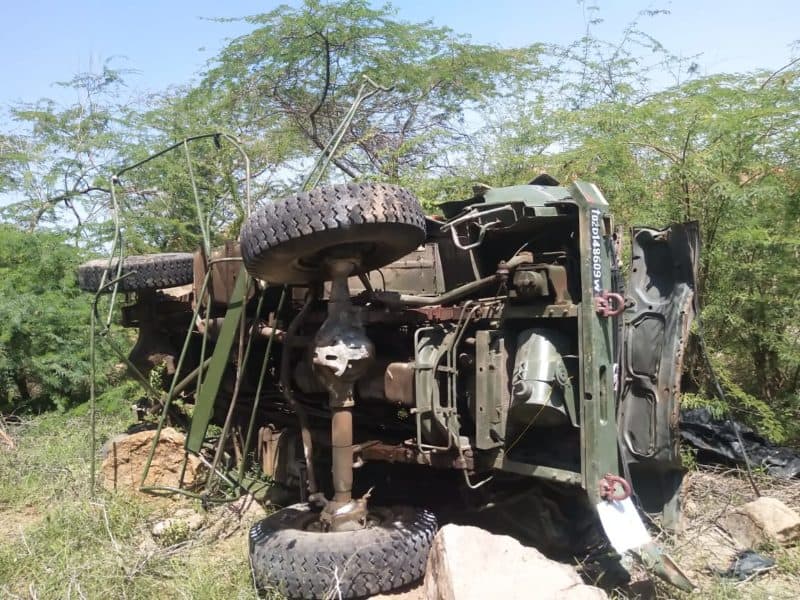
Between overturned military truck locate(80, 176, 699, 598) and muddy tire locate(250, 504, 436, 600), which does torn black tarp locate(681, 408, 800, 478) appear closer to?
overturned military truck locate(80, 176, 699, 598)

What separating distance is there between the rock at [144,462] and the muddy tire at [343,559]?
169 cm

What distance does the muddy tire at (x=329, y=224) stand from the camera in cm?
318

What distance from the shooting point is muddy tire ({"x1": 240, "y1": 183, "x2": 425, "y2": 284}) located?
10.4ft

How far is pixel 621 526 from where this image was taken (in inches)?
129

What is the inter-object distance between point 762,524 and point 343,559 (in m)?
2.41

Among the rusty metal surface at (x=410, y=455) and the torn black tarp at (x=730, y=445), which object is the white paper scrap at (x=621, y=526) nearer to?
the rusty metal surface at (x=410, y=455)

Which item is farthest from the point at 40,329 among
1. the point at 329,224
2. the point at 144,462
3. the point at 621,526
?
the point at 621,526

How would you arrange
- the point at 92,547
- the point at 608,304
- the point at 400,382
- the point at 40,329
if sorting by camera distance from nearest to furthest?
the point at 608,304, the point at 400,382, the point at 92,547, the point at 40,329

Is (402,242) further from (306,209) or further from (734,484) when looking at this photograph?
(734,484)

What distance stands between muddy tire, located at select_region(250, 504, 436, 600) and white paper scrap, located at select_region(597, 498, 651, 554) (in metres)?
0.88

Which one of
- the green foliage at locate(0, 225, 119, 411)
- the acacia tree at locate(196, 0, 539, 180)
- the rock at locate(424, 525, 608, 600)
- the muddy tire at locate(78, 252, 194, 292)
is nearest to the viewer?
the rock at locate(424, 525, 608, 600)

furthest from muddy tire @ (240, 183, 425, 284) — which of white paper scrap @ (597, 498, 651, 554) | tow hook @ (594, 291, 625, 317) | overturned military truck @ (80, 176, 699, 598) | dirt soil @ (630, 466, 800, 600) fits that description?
dirt soil @ (630, 466, 800, 600)

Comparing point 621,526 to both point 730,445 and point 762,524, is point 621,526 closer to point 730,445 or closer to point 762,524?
point 762,524

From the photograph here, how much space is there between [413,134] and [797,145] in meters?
7.90
